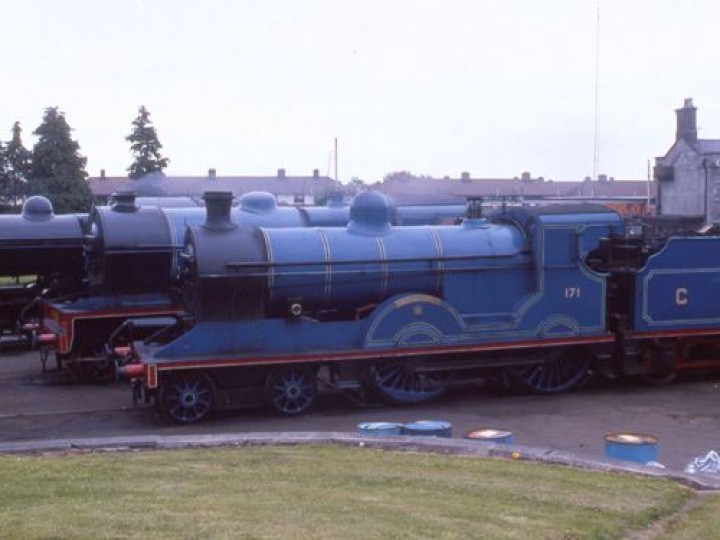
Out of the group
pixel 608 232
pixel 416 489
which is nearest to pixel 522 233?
pixel 608 232

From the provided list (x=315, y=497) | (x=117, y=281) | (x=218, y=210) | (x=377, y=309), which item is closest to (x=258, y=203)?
(x=117, y=281)

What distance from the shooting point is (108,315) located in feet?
49.3

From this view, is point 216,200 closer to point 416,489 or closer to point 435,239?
point 435,239

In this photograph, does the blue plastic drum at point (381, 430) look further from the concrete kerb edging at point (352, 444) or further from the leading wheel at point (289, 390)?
the leading wheel at point (289, 390)

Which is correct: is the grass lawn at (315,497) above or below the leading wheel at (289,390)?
above

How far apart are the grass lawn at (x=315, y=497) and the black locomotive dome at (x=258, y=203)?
8.76m

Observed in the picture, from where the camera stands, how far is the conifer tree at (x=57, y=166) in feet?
132

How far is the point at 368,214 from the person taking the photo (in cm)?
1355

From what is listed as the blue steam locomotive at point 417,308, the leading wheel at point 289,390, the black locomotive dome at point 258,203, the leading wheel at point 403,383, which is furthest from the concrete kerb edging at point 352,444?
the black locomotive dome at point 258,203

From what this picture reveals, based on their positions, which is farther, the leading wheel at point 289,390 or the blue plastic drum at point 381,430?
the leading wheel at point 289,390

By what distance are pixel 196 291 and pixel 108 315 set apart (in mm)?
3180

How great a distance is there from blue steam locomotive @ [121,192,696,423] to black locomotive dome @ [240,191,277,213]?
349 centimetres

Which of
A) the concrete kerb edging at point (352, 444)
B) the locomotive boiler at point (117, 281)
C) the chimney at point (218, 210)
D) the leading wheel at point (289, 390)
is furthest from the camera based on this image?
the locomotive boiler at point (117, 281)

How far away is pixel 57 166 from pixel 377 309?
30338 mm
